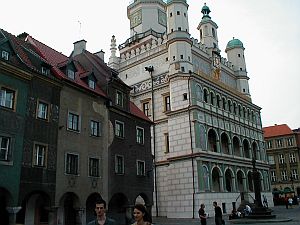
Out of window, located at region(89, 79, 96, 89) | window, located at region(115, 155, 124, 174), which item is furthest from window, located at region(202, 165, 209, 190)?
window, located at region(89, 79, 96, 89)

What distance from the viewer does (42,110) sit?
21.6 meters

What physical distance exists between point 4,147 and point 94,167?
301 inches

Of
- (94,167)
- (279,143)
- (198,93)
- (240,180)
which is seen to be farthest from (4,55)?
(279,143)

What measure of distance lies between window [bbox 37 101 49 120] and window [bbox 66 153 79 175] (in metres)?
2.94

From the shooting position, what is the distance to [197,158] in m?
38.6

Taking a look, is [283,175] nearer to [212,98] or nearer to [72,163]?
[212,98]

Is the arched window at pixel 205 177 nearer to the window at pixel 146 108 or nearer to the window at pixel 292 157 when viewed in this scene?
the window at pixel 146 108

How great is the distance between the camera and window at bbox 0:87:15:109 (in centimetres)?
1905

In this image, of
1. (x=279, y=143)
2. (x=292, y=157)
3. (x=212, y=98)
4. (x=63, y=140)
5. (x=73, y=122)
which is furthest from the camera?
(x=279, y=143)

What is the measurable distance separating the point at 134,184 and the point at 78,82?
9.32 metres

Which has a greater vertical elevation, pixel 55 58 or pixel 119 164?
pixel 55 58

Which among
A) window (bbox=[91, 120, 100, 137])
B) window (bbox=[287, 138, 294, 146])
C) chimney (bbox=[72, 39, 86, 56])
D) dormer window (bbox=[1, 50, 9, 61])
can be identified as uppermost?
chimney (bbox=[72, 39, 86, 56])

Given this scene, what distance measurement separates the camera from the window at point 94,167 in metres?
24.5

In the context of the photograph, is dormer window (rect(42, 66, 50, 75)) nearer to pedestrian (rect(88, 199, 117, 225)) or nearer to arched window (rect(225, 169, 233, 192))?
pedestrian (rect(88, 199, 117, 225))
